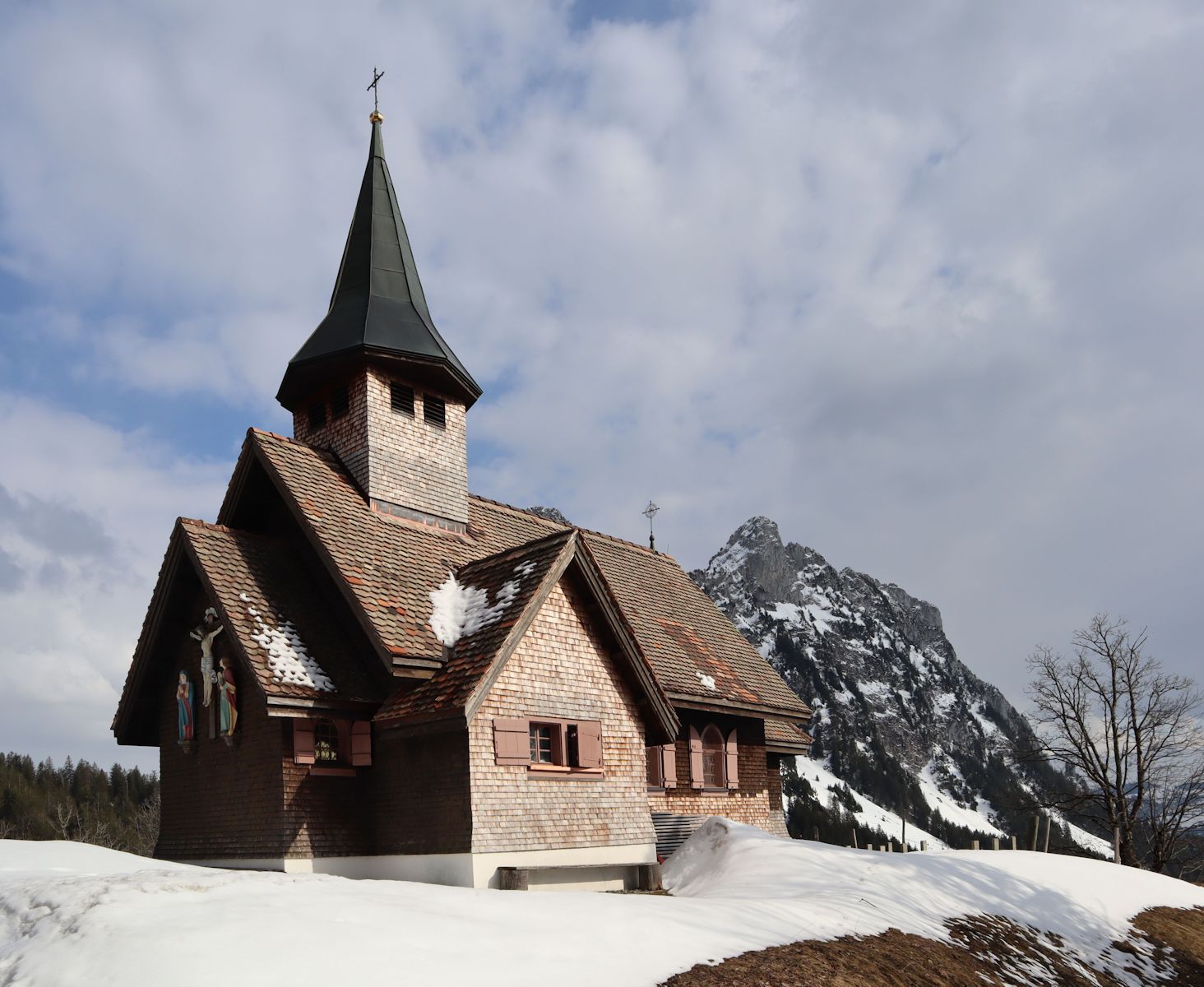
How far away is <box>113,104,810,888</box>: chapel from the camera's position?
16562 mm

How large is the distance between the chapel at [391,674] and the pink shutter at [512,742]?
3 centimetres

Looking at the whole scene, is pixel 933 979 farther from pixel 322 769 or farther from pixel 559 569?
pixel 322 769

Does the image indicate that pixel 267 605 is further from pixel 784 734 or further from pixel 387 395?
pixel 784 734

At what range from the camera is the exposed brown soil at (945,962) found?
1103 centimetres

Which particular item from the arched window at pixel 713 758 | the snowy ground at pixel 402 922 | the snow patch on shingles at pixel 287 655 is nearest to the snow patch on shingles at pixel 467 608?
the snow patch on shingles at pixel 287 655

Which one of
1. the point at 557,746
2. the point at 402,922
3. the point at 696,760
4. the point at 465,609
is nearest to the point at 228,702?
the point at 465,609

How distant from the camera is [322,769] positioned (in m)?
17.1

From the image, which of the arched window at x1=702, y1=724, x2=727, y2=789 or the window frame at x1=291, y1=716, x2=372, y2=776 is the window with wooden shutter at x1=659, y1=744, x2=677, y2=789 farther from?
the window frame at x1=291, y1=716, x2=372, y2=776

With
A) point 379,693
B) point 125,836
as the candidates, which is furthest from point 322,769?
point 125,836

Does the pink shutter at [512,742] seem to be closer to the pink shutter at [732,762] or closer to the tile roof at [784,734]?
the pink shutter at [732,762]

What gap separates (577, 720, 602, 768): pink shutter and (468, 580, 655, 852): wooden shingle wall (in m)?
0.19

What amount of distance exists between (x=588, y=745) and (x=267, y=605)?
5.75m

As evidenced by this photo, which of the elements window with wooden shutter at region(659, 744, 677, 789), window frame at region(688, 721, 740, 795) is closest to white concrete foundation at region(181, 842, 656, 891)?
window with wooden shutter at region(659, 744, 677, 789)

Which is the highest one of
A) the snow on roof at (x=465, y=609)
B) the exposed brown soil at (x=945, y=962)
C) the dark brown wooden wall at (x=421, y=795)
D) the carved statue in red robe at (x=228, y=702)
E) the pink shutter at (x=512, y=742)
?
the snow on roof at (x=465, y=609)
